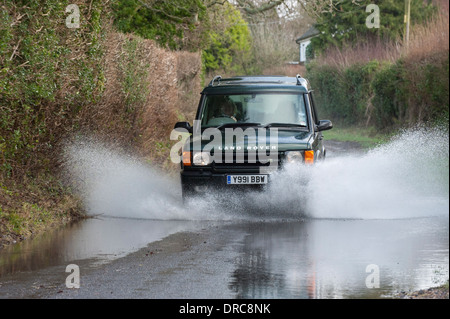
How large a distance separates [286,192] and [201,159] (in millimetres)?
1415

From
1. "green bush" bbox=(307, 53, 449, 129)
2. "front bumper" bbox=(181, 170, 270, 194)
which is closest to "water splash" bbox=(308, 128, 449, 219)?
"front bumper" bbox=(181, 170, 270, 194)

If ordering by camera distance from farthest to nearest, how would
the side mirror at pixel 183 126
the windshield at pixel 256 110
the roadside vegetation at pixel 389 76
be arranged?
the roadside vegetation at pixel 389 76, the windshield at pixel 256 110, the side mirror at pixel 183 126

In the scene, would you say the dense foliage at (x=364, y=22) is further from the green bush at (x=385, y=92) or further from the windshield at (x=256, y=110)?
the windshield at (x=256, y=110)

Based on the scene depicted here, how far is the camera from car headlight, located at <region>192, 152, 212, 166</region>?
1240cm

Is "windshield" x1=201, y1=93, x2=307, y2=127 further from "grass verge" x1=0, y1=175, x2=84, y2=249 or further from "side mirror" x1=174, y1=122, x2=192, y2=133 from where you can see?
"grass verge" x1=0, y1=175, x2=84, y2=249

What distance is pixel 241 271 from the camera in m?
8.56

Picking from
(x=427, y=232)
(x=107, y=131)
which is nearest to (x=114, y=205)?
(x=107, y=131)

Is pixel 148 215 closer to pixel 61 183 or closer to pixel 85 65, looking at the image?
pixel 61 183

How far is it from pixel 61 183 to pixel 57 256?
372cm

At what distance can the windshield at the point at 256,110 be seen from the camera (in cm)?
1334

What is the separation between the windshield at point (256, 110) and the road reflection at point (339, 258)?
Result: 1.99 metres

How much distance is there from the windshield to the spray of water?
39.5 inches

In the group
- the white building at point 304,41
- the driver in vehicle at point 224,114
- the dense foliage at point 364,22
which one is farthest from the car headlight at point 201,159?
the white building at point 304,41

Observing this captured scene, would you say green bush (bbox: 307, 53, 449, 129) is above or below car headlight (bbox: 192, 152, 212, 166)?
above
